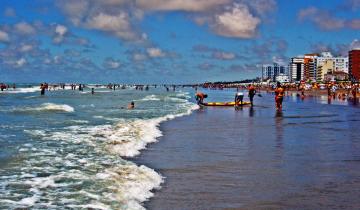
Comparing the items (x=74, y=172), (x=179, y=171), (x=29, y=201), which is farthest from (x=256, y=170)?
(x=29, y=201)

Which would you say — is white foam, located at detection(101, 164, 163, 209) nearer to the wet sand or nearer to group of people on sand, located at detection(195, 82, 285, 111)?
the wet sand

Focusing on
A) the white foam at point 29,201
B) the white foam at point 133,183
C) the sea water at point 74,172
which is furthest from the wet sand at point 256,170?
the white foam at point 29,201

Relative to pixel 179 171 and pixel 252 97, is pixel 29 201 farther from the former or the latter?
pixel 252 97

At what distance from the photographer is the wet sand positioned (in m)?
7.29


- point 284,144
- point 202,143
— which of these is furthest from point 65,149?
point 284,144

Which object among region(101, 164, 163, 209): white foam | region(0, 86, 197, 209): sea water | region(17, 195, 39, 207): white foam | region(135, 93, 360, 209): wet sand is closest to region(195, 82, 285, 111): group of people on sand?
region(135, 93, 360, 209): wet sand

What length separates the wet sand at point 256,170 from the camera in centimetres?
729

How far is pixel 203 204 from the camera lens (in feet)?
23.3

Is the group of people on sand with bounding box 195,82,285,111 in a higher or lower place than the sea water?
higher

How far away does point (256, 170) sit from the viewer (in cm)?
978

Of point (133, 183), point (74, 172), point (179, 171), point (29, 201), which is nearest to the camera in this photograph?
point (29, 201)

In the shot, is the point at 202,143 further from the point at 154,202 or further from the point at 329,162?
the point at 154,202

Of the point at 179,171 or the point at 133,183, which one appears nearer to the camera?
the point at 133,183

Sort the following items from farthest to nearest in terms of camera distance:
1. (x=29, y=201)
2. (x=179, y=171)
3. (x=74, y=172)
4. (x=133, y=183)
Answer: (x=179, y=171) < (x=74, y=172) < (x=133, y=183) < (x=29, y=201)
